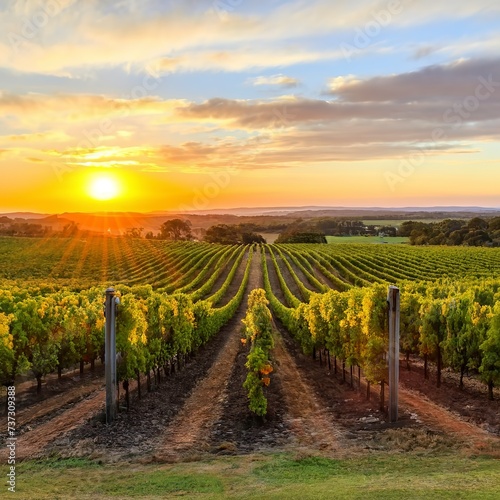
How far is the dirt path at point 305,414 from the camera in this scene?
16.5 meters

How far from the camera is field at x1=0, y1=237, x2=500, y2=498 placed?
1202 cm

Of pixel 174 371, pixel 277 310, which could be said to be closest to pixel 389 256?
pixel 277 310

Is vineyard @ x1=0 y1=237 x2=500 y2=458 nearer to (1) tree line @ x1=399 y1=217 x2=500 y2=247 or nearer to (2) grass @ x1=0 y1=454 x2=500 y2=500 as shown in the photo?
(2) grass @ x1=0 y1=454 x2=500 y2=500

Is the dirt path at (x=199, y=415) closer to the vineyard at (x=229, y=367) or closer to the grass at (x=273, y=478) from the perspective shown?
the vineyard at (x=229, y=367)

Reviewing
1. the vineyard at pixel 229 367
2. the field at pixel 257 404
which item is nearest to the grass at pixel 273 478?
the field at pixel 257 404

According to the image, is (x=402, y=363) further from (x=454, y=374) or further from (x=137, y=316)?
(x=137, y=316)

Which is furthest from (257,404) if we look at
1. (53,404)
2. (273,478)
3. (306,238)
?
(306,238)

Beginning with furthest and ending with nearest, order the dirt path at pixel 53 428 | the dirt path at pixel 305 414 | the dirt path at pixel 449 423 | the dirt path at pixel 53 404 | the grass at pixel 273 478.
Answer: the dirt path at pixel 53 404 → the dirt path at pixel 305 414 → the dirt path at pixel 53 428 → the dirt path at pixel 449 423 → the grass at pixel 273 478

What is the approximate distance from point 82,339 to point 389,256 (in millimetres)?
77946

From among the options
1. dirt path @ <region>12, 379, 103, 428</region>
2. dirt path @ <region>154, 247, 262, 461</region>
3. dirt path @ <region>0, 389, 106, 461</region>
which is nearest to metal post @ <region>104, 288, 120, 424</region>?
dirt path @ <region>0, 389, 106, 461</region>

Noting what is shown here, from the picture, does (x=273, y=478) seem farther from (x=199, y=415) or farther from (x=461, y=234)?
(x=461, y=234)

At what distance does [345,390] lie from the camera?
78.3 feet

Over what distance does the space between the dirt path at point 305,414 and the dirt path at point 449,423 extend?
3.47 meters

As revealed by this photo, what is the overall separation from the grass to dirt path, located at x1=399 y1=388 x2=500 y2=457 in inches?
69.3
